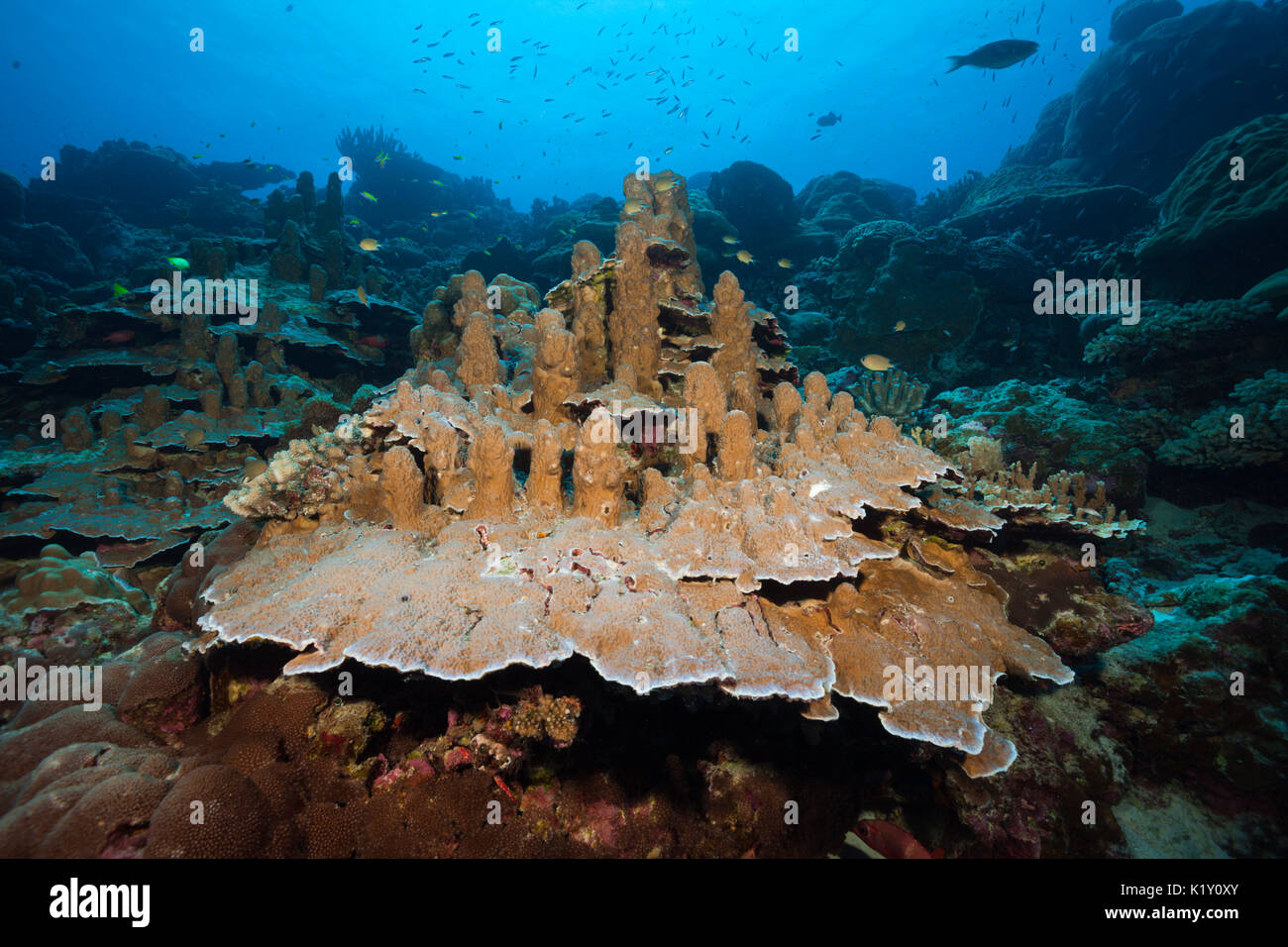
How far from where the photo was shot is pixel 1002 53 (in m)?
13.4

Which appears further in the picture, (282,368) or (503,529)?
(282,368)

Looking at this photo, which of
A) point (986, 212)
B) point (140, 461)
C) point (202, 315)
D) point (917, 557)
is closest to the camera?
point (917, 557)

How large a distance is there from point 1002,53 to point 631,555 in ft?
63.8

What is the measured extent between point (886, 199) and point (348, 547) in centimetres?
2885

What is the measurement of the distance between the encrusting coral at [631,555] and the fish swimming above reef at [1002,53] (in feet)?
52.9

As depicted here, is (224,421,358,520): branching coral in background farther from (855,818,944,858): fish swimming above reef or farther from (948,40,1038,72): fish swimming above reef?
(948,40,1038,72): fish swimming above reef

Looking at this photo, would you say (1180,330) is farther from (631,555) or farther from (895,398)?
(631,555)

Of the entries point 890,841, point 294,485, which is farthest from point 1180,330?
point 294,485

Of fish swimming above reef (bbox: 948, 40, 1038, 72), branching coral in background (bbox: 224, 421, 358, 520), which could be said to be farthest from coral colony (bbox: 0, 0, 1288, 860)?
fish swimming above reef (bbox: 948, 40, 1038, 72)

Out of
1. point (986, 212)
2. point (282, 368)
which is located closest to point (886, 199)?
point (986, 212)

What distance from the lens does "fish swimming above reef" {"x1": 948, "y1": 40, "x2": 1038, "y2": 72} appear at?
13.1 metres

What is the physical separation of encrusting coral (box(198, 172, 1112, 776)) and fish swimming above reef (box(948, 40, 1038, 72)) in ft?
52.9

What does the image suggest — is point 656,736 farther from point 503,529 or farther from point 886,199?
point 886,199
